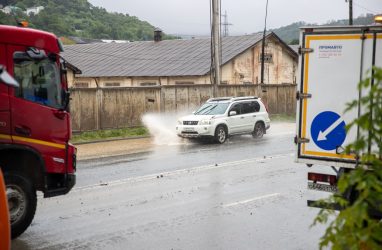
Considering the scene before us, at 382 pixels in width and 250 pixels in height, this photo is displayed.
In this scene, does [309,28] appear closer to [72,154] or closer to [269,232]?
[269,232]

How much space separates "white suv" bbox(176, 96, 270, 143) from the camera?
67.8ft

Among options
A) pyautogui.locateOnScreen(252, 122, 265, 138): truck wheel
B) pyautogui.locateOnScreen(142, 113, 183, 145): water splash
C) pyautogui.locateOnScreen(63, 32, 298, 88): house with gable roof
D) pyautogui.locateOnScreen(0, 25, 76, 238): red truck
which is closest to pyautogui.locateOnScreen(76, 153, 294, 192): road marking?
pyautogui.locateOnScreen(0, 25, 76, 238): red truck

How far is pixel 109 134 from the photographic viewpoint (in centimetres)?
2348

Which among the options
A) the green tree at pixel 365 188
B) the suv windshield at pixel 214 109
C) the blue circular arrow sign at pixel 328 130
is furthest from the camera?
the suv windshield at pixel 214 109

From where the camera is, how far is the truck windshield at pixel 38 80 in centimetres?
810

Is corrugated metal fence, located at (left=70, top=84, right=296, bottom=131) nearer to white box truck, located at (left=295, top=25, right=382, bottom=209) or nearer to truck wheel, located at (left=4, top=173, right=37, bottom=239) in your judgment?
truck wheel, located at (left=4, top=173, right=37, bottom=239)

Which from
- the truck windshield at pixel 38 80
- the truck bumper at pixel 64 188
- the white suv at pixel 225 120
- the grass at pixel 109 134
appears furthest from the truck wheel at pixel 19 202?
the grass at pixel 109 134

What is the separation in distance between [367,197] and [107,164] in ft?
42.3

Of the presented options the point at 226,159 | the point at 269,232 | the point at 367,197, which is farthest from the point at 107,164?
the point at 367,197

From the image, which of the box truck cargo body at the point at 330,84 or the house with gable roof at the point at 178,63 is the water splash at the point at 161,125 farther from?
the box truck cargo body at the point at 330,84

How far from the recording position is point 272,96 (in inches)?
1361

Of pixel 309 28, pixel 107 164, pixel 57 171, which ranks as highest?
pixel 309 28

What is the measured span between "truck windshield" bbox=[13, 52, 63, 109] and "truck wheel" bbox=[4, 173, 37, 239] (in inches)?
49.4

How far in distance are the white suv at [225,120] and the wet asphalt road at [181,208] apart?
4.75 meters
